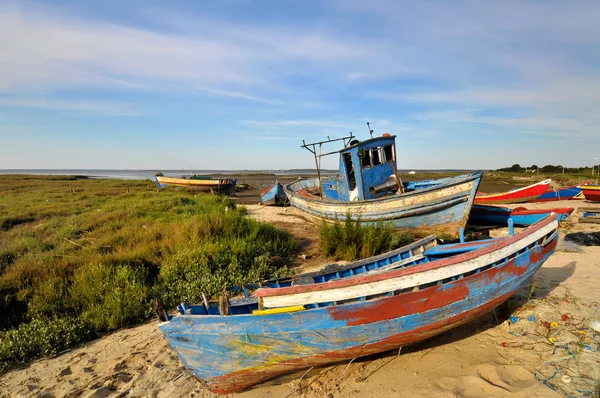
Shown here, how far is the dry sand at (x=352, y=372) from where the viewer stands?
354cm

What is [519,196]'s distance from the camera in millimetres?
16438

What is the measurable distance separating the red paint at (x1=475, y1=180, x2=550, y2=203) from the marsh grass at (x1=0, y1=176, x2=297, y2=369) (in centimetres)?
1203

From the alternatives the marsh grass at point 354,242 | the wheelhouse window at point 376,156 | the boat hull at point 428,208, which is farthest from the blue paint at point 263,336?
the wheelhouse window at point 376,156

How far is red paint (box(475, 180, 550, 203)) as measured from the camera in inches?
623

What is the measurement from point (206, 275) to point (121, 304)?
1542mm

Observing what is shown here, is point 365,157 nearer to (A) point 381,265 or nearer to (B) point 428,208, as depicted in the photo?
(B) point 428,208

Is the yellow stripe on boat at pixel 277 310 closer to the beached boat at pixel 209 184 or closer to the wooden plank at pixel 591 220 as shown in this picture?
the wooden plank at pixel 591 220

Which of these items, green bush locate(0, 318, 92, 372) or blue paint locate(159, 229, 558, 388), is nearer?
blue paint locate(159, 229, 558, 388)

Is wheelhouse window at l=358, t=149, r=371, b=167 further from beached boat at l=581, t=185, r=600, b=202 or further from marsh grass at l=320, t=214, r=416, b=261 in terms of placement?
beached boat at l=581, t=185, r=600, b=202

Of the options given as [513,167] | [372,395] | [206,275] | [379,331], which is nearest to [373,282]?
[379,331]

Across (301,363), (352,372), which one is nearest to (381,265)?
(352,372)

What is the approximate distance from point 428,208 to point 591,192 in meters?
12.5

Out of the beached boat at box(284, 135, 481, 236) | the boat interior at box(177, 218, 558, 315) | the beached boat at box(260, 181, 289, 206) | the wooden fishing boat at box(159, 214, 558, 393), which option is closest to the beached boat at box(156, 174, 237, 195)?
the beached boat at box(260, 181, 289, 206)

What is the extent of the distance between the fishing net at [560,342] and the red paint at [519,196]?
12203 mm
